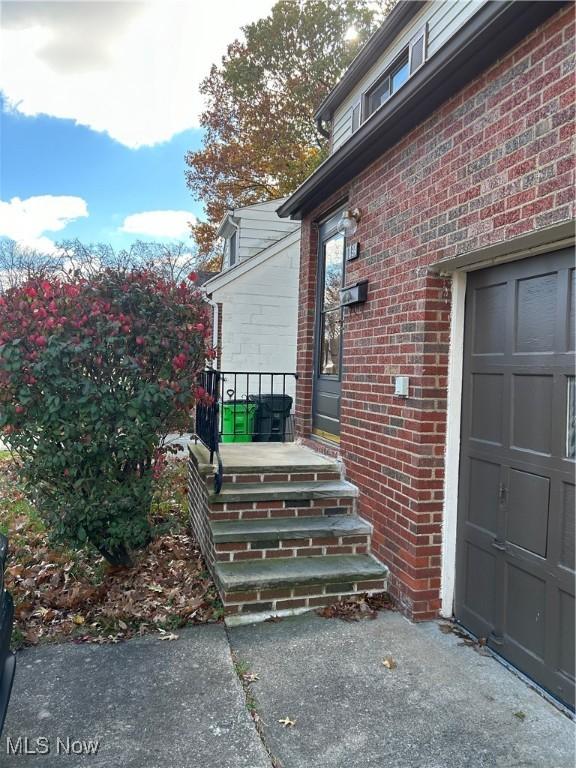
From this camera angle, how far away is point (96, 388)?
3.49 metres

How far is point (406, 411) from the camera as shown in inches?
137

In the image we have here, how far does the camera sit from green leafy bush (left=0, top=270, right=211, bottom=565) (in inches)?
136

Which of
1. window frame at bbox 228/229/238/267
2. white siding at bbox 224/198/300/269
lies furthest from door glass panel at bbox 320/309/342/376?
window frame at bbox 228/229/238/267

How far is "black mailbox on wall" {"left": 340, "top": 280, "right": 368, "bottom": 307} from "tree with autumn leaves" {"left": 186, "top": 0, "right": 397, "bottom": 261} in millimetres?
12340

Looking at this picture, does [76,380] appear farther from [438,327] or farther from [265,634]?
[438,327]

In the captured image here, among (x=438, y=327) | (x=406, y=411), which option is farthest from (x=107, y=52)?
(x=406, y=411)

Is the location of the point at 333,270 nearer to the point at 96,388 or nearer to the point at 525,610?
the point at 96,388

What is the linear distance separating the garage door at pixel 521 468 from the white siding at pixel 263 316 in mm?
6669

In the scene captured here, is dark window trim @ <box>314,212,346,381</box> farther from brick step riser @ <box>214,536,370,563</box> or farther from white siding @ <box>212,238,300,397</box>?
white siding @ <box>212,238,300,397</box>

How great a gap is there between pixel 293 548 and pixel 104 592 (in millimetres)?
1416

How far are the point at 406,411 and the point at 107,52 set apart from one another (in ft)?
11.3

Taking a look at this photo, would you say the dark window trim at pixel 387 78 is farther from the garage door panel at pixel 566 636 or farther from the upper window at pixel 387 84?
the garage door panel at pixel 566 636

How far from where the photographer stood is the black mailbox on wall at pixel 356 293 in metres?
4.16

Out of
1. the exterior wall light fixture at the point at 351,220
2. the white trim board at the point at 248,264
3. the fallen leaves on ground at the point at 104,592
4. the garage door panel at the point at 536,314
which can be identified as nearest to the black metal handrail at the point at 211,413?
the fallen leaves on ground at the point at 104,592
